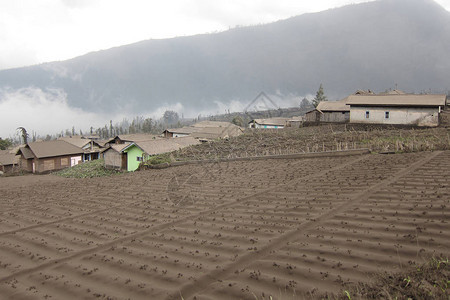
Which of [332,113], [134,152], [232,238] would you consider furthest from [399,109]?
[232,238]

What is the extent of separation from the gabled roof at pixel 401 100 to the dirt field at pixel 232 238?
2257cm

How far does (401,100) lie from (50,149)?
4183cm

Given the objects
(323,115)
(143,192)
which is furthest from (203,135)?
(143,192)

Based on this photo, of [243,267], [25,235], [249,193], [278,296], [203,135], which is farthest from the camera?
[203,135]

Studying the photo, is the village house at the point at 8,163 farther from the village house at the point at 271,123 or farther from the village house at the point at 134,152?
the village house at the point at 271,123

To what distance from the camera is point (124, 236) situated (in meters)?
5.93

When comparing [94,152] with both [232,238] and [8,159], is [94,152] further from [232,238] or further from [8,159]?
[232,238]

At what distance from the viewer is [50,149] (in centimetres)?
4197

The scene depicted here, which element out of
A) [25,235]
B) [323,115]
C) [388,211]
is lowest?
[25,235]

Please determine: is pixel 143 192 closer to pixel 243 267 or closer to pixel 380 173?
pixel 243 267

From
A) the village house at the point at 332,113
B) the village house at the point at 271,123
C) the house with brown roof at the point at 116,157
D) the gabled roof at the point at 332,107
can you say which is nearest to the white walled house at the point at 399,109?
the village house at the point at 332,113

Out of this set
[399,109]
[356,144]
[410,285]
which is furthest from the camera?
[399,109]

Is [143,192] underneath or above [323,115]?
underneath

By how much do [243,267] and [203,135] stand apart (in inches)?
1874
